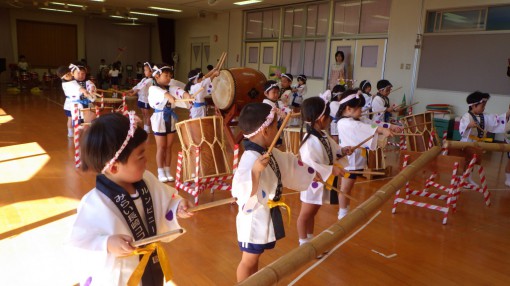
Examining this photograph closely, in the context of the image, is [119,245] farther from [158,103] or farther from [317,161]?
[158,103]

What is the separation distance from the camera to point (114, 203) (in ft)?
4.33

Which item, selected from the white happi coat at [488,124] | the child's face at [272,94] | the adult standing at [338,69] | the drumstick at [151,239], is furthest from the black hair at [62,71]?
the adult standing at [338,69]

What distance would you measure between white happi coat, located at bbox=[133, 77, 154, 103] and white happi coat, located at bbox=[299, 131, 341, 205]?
4.68 meters

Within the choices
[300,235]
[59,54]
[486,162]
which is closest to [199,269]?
[300,235]

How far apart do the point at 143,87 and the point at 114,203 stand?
19.3ft

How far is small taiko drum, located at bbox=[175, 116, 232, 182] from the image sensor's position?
358 centimetres

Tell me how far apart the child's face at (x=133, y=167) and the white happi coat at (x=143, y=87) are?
217 inches

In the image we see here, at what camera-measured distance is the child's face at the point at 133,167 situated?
1.31 m

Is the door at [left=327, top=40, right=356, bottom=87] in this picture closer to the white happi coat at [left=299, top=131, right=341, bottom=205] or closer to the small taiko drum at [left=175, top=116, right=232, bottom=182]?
the small taiko drum at [left=175, top=116, right=232, bottom=182]

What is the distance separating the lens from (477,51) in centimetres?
689

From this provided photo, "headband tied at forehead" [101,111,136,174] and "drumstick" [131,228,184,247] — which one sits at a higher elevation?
"headband tied at forehead" [101,111,136,174]

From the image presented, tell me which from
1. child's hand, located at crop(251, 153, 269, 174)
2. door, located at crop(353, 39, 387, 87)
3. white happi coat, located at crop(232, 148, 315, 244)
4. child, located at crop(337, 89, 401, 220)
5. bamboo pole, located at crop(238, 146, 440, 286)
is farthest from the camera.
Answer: door, located at crop(353, 39, 387, 87)

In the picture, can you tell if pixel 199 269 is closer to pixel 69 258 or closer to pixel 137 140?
pixel 69 258

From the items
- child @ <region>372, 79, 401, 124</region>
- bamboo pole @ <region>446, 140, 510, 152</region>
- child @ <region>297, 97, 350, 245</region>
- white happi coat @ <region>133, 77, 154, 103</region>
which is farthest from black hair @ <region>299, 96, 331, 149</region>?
white happi coat @ <region>133, 77, 154, 103</region>
